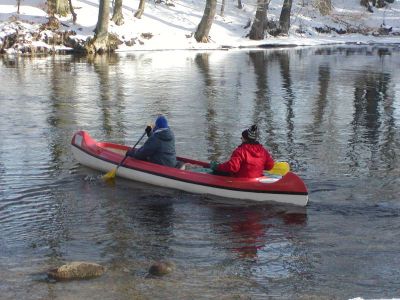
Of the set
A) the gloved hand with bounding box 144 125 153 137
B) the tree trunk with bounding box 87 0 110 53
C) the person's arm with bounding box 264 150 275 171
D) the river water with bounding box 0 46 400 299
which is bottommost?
the river water with bounding box 0 46 400 299

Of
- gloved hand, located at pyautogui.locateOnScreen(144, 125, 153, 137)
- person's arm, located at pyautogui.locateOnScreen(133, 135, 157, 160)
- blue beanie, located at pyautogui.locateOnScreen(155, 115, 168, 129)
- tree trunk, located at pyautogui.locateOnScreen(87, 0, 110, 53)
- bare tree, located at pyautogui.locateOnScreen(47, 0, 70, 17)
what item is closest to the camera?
blue beanie, located at pyautogui.locateOnScreen(155, 115, 168, 129)

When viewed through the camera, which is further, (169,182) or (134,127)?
(134,127)

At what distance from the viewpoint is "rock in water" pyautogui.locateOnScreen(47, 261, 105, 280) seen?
6.87m

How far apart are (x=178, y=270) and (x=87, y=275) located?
0.98 meters

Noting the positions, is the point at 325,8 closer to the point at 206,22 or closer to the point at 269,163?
the point at 206,22

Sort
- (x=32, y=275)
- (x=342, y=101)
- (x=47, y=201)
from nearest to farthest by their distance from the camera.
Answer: (x=32, y=275) → (x=47, y=201) → (x=342, y=101)

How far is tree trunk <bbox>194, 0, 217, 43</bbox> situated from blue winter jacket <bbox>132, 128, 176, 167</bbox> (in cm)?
2857

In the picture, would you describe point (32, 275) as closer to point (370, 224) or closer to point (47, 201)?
point (47, 201)

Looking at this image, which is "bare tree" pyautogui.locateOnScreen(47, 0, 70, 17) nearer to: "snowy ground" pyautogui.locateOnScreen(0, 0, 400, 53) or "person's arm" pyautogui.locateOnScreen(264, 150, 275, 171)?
"snowy ground" pyautogui.locateOnScreen(0, 0, 400, 53)

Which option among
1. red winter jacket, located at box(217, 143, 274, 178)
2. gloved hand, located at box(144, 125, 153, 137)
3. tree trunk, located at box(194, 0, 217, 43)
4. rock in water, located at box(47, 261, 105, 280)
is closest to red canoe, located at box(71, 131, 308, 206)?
red winter jacket, located at box(217, 143, 274, 178)

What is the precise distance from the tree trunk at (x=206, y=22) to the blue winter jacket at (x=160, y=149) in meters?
28.6

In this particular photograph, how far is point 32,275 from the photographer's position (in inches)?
277

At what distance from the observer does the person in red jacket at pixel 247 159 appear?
9.88m

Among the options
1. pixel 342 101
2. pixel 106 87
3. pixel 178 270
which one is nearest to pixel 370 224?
pixel 178 270
